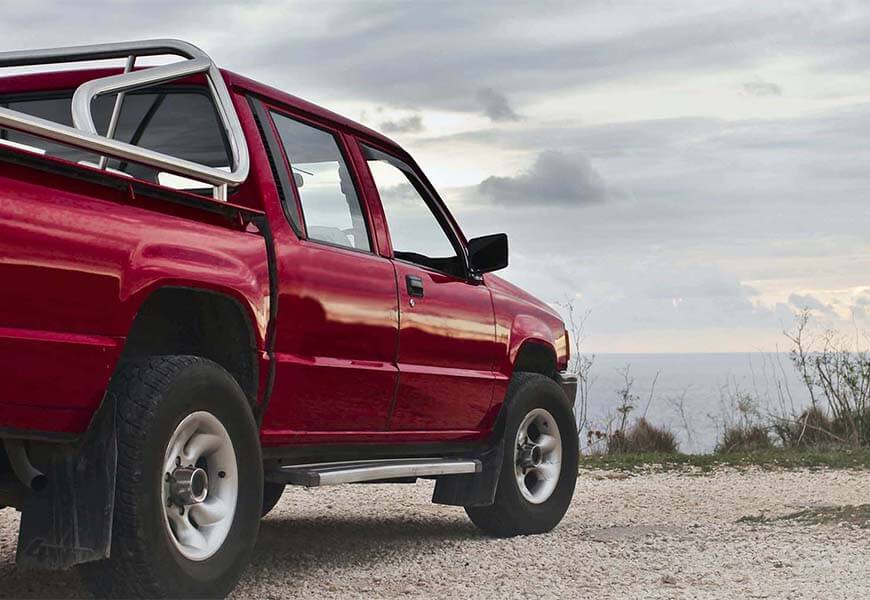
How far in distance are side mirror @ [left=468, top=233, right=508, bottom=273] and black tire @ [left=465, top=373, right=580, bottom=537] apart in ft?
2.47

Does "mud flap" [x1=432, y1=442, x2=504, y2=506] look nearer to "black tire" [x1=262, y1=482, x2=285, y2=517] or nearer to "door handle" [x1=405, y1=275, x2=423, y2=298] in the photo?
"black tire" [x1=262, y1=482, x2=285, y2=517]

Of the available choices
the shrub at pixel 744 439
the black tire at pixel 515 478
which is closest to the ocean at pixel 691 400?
the shrub at pixel 744 439

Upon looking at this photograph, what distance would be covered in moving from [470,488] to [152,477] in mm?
2835

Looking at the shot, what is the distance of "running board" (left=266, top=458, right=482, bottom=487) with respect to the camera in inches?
203

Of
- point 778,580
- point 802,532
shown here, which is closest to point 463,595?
point 778,580

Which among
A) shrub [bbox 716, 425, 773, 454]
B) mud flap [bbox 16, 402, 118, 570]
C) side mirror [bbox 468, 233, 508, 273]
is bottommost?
shrub [bbox 716, 425, 773, 454]

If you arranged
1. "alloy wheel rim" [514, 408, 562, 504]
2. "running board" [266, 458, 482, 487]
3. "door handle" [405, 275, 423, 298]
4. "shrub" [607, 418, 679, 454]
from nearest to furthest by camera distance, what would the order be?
"running board" [266, 458, 482, 487], "door handle" [405, 275, 423, 298], "alloy wheel rim" [514, 408, 562, 504], "shrub" [607, 418, 679, 454]

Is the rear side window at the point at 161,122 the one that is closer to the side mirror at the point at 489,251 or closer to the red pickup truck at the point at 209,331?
the red pickup truck at the point at 209,331

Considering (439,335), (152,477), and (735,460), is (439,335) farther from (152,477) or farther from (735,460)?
(735,460)

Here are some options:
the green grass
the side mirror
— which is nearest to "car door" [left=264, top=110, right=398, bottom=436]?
the side mirror

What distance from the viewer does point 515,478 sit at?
22.8 ft

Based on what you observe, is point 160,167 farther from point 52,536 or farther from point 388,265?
point 388,265

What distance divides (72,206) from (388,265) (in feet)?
7.22

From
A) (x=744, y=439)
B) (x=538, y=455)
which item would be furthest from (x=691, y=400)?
(x=538, y=455)
